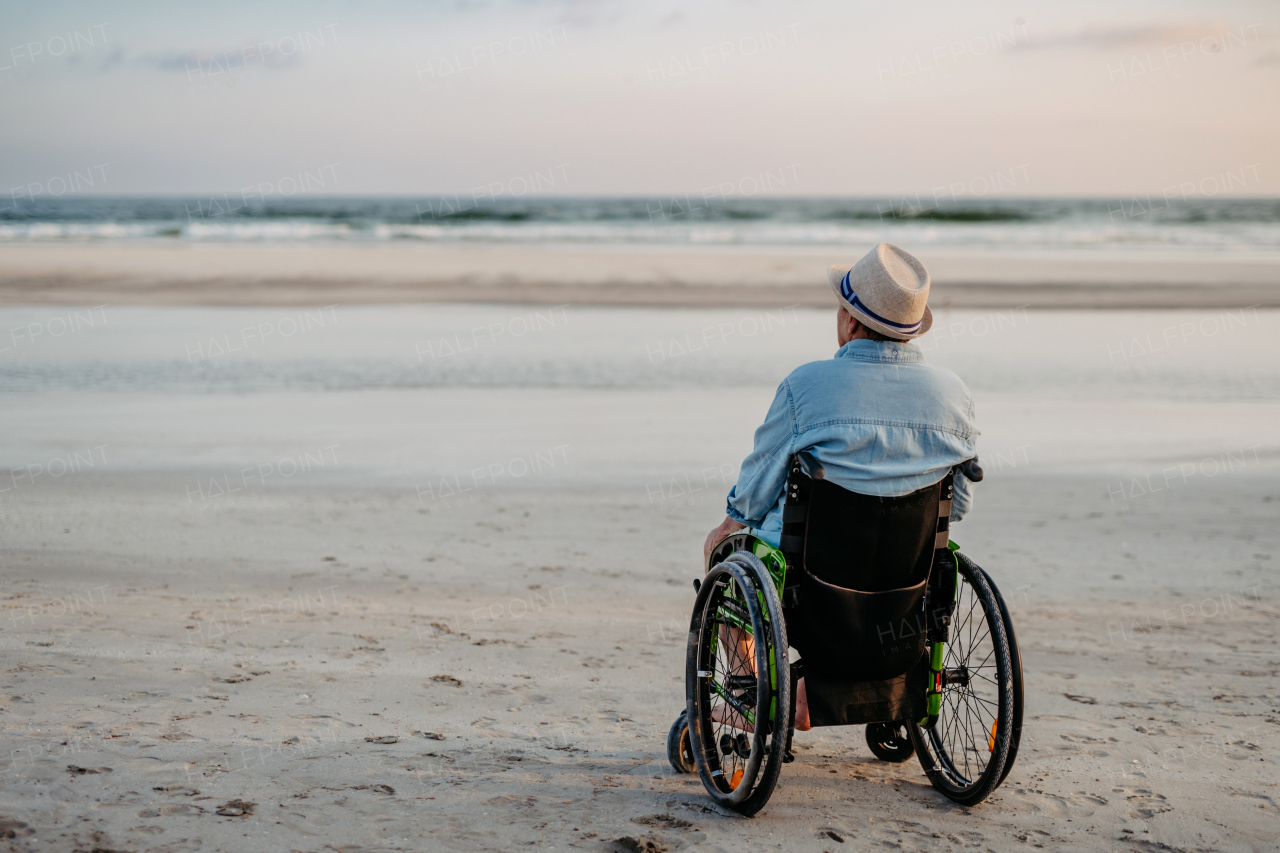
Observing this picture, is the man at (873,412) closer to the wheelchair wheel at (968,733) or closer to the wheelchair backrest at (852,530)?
the wheelchair backrest at (852,530)

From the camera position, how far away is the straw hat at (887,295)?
2.61m

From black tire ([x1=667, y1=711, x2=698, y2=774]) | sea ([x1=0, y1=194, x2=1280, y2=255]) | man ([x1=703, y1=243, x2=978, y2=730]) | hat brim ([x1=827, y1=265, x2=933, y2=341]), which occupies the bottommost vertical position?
black tire ([x1=667, y1=711, x2=698, y2=774])

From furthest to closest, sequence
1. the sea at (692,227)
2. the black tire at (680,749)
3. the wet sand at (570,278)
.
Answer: the sea at (692,227) → the wet sand at (570,278) → the black tire at (680,749)

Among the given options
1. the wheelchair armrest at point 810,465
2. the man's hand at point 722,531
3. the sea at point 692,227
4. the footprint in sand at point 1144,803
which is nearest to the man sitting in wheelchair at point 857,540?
the wheelchair armrest at point 810,465

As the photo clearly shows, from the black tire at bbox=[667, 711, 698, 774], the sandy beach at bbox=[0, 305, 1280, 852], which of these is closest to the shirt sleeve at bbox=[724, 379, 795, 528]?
the black tire at bbox=[667, 711, 698, 774]

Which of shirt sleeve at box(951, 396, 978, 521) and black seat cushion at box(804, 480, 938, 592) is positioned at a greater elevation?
shirt sleeve at box(951, 396, 978, 521)

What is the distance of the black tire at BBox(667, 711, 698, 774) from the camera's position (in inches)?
118

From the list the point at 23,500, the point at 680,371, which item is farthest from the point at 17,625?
the point at 680,371

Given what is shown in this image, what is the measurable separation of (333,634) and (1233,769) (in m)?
3.22

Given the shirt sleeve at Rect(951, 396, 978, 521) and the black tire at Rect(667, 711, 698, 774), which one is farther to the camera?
the black tire at Rect(667, 711, 698, 774)

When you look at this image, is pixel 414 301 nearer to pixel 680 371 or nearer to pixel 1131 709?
pixel 680 371

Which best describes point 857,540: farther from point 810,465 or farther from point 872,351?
point 872,351

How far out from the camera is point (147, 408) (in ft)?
28.5

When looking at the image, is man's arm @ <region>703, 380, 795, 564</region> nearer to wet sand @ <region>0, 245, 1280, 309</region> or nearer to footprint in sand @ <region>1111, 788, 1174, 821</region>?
footprint in sand @ <region>1111, 788, 1174, 821</region>
